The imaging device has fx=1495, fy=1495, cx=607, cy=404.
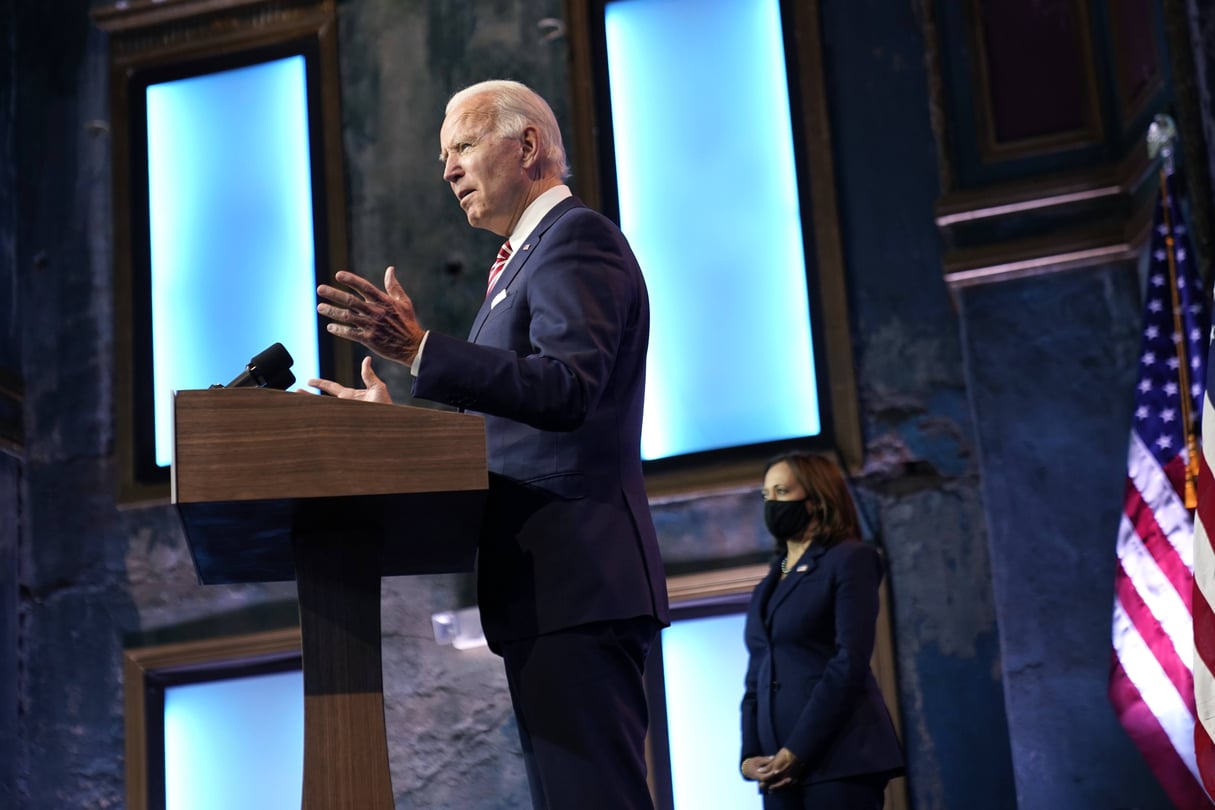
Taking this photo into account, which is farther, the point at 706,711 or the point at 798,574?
the point at 706,711

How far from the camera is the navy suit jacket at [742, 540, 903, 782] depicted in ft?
10.8

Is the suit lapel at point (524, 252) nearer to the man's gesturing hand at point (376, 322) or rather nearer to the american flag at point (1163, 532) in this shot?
the man's gesturing hand at point (376, 322)

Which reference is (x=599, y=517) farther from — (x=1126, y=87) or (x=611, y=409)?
(x=1126, y=87)

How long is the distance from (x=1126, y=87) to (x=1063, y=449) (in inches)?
44.3

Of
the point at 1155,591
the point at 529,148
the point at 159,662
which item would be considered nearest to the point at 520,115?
the point at 529,148

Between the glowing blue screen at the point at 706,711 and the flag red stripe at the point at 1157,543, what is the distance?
1320 millimetres

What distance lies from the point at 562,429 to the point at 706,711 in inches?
123

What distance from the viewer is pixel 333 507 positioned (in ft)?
5.57

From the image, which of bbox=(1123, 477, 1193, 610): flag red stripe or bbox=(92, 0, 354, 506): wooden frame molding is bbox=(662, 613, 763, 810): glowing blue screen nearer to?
bbox=(1123, 477, 1193, 610): flag red stripe

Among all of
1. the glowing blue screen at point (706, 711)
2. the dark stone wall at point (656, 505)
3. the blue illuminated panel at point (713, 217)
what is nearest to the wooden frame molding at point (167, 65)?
the dark stone wall at point (656, 505)

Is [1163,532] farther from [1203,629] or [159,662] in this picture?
[159,662]

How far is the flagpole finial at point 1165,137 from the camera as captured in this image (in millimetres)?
3967

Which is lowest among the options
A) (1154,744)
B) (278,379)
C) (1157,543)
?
(1154,744)

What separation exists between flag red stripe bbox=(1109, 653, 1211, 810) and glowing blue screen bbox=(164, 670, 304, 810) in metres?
2.68
